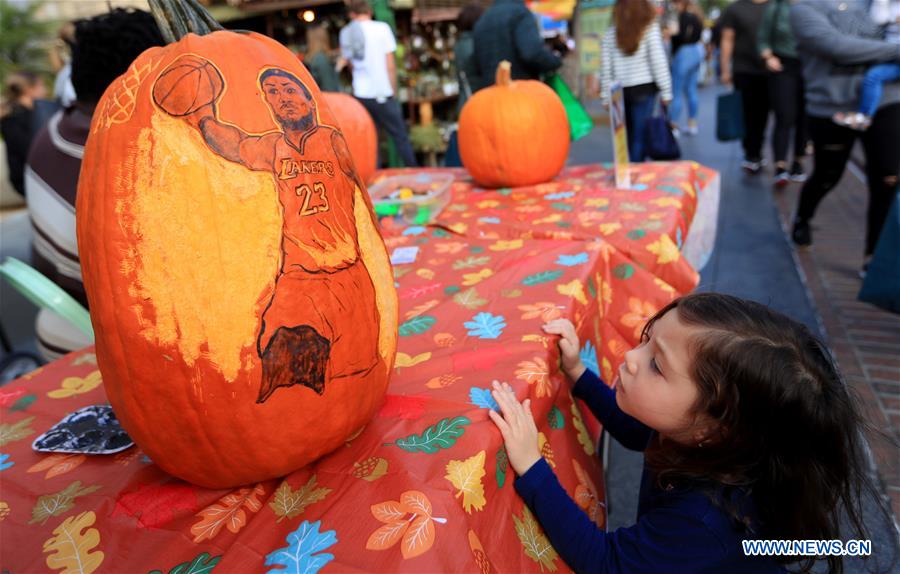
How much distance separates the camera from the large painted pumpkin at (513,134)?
249 centimetres

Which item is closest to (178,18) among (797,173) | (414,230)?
(414,230)

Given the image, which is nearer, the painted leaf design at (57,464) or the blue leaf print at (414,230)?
the painted leaf design at (57,464)

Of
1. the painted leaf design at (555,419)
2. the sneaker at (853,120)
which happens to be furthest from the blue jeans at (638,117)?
the painted leaf design at (555,419)

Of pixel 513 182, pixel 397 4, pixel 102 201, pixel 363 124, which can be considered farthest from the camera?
pixel 397 4

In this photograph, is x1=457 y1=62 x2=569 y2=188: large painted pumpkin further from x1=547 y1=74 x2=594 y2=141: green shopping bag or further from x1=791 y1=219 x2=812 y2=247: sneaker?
x1=791 y1=219 x2=812 y2=247: sneaker

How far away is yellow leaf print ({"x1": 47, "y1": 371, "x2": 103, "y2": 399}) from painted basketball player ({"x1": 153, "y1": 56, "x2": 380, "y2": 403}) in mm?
659

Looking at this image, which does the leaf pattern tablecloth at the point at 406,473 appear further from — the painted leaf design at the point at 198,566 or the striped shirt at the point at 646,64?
the striped shirt at the point at 646,64

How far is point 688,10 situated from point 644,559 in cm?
792

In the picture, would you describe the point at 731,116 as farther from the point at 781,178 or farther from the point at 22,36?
the point at 22,36

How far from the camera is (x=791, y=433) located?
95 centimetres

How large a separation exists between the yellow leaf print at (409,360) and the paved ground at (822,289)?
2.38ft

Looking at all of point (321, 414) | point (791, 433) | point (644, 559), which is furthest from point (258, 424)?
point (791, 433)

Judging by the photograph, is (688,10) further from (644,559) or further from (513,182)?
(644,559)

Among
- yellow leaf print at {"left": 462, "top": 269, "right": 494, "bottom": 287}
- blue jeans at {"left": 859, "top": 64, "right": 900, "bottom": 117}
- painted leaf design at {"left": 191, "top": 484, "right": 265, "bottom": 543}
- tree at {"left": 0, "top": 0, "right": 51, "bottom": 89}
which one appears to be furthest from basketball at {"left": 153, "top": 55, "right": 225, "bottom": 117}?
tree at {"left": 0, "top": 0, "right": 51, "bottom": 89}
